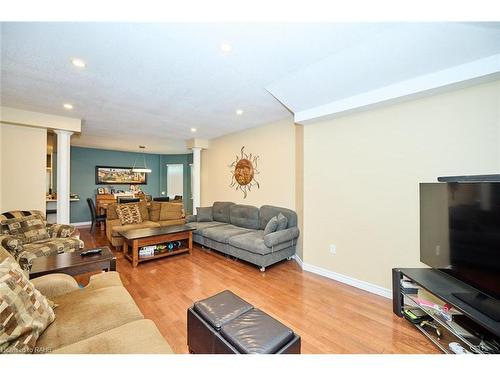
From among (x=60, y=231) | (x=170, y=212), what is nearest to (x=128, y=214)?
(x=170, y=212)

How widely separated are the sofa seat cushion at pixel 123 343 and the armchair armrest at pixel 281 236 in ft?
6.76

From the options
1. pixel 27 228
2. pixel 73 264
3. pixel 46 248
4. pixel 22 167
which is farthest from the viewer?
pixel 22 167

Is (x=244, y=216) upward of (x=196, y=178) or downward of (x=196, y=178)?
downward

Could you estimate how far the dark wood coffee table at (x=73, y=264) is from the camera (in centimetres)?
200

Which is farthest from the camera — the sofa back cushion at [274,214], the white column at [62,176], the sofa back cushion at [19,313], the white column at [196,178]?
the white column at [196,178]

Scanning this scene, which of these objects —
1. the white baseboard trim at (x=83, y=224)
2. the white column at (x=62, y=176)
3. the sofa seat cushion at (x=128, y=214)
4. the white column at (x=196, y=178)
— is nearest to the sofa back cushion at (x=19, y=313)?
the white column at (x=62, y=176)

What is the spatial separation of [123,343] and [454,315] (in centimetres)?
231

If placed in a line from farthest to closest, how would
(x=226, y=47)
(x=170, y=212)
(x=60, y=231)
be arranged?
(x=170, y=212), (x=60, y=231), (x=226, y=47)

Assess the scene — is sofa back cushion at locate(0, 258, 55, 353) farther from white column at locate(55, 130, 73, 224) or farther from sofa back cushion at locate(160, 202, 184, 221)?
sofa back cushion at locate(160, 202, 184, 221)

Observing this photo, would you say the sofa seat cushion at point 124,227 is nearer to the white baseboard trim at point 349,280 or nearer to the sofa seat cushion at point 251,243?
the sofa seat cushion at point 251,243

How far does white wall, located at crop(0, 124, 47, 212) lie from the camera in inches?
134

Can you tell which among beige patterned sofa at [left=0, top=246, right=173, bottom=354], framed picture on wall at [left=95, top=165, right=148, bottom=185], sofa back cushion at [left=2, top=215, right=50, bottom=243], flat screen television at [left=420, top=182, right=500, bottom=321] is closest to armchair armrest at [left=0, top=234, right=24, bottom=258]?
sofa back cushion at [left=2, top=215, right=50, bottom=243]

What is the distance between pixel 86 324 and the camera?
1292mm

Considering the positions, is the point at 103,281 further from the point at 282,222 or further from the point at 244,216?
the point at 244,216
